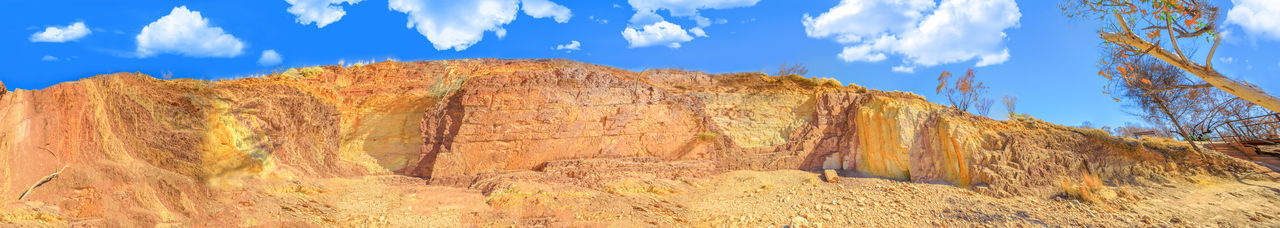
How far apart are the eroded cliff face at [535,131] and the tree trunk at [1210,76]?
2999mm

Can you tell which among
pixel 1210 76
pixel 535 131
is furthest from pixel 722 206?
pixel 1210 76

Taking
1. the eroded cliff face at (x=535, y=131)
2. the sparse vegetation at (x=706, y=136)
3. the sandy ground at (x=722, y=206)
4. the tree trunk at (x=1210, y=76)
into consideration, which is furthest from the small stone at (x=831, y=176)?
the tree trunk at (x=1210, y=76)

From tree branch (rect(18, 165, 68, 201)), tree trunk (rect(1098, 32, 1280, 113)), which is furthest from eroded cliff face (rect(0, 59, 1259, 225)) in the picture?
tree trunk (rect(1098, 32, 1280, 113))

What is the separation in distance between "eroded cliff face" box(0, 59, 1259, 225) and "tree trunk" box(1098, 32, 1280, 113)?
3.00 m

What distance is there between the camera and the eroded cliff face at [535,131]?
822 cm

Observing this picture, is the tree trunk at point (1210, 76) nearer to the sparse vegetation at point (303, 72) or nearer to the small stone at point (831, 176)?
the small stone at point (831, 176)

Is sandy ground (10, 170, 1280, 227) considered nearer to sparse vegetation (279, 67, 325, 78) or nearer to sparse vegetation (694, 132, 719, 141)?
sparse vegetation (694, 132, 719, 141)

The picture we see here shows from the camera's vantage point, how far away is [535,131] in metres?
10.8

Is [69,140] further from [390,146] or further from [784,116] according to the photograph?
[784,116]

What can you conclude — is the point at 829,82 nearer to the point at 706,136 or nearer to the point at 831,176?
the point at 831,176

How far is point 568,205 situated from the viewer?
8.63 metres

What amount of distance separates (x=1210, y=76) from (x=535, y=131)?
35.1 ft

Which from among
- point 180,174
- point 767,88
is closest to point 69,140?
point 180,174

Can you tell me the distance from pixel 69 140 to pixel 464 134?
5.31 metres
